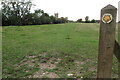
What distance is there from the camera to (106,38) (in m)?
1.13

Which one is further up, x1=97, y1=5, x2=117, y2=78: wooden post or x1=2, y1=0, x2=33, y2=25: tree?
x1=2, y1=0, x2=33, y2=25: tree

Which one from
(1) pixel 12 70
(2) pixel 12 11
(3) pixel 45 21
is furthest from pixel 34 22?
(1) pixel 12 70

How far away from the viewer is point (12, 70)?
2.71 metres

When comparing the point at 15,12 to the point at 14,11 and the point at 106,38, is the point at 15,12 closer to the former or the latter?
the point at 14,11

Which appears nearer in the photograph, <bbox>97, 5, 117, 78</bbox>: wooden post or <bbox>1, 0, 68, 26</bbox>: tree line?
<bbox>97, 5, 117, 78</bbox>: wooden post

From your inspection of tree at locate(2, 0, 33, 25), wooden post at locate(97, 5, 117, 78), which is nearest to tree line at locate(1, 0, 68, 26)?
tree at locate(2, 0, 33, 25)

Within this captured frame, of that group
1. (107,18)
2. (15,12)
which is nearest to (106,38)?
(107,18)

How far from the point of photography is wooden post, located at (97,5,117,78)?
43.3 inches

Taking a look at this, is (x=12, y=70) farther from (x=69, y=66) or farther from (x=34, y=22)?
(x=34, y=22)

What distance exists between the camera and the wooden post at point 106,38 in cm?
110

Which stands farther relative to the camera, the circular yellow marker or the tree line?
the tree line

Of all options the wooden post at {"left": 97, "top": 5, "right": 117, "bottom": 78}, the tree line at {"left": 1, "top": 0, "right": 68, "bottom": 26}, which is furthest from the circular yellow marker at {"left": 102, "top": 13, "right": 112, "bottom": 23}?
the tree line at {"left": 1, "top": 0, "right": 68, "bottom": 26}

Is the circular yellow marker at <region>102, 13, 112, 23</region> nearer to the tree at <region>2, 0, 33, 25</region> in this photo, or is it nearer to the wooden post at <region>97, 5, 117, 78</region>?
the wooden post at <region>97, 5, 117, 78</region>

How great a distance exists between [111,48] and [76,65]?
195cm
